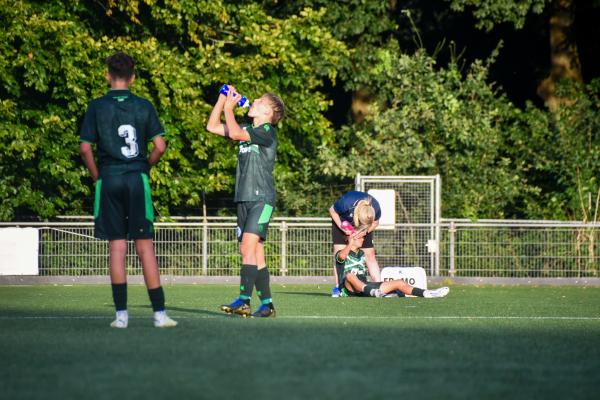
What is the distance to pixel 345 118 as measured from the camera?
28469mm

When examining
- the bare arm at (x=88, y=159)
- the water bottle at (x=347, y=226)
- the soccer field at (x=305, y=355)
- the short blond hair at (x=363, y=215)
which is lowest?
the soccer field at (x=305, y=355)

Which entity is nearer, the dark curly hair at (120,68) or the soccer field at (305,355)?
the soccer field at (305,355)

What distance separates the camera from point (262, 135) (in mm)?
9977

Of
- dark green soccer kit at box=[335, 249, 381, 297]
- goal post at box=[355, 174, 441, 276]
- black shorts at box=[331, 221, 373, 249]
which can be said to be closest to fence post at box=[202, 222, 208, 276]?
goal post at box=[355, 174, 441, 276]

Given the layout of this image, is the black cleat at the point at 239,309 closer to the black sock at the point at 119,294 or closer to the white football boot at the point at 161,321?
the white football boot at the point at 161,321

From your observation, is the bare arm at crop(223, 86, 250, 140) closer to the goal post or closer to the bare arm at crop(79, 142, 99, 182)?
the bare arm at crop(79, 142, 99, 182)

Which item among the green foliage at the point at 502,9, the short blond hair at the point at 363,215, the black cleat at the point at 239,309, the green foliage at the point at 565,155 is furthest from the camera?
the green foliage at the point at 502,9

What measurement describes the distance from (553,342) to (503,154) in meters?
17.7

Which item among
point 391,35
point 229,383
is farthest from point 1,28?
point 229,383

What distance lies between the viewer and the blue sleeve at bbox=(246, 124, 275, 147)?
9906 millimetres

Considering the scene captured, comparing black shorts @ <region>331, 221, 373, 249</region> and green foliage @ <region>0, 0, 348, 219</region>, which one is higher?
green foliage @ <region>0, 0, 348, 219</region>

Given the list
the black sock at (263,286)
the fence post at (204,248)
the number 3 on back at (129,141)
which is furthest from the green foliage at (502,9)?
the number 3 on back at (129,141)

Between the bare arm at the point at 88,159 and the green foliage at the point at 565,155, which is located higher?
A: the green foliage at the point at 565,155

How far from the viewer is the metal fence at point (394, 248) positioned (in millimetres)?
20328
